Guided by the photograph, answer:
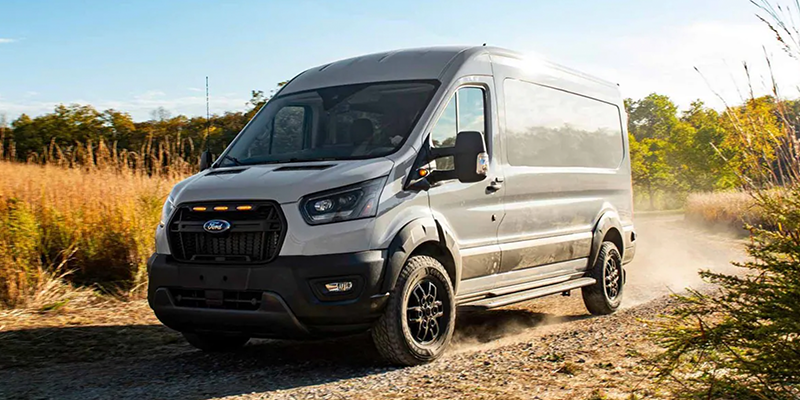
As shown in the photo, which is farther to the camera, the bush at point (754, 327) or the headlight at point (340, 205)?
the headlight at point (340, 205)

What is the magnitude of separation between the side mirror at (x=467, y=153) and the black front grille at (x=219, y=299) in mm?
1788

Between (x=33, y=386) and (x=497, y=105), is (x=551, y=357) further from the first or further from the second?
(x=33, y=386)

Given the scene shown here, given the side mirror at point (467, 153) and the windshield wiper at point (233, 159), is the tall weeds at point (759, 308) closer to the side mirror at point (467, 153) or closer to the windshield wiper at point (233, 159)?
the side mirror at point (467, 153)

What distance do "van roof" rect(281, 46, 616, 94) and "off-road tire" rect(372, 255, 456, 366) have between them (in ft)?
5.53

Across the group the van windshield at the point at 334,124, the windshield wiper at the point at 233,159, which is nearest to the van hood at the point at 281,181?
the van windshield at the point at 334,124

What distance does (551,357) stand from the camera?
6.32 metres

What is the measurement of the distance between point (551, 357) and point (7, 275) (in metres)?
5.37

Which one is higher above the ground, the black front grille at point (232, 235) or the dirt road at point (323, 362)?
the black front grille at point (232, 235)

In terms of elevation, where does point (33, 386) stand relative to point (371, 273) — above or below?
below

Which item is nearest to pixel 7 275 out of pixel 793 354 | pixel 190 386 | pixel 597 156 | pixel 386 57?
pixel 190 386

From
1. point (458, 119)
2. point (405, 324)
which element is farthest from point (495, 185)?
point (405, 324)

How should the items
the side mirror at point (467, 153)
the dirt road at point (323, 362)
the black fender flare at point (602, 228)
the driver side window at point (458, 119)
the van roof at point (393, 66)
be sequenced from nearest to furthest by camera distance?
the dirt road at point (323, 362) < the side mirror at point (467, 153) < the driver side window at point (458, 119) < the van roof at point (393, 66) < the black fender flare at point (602, 228)

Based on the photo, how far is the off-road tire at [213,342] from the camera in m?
6.94

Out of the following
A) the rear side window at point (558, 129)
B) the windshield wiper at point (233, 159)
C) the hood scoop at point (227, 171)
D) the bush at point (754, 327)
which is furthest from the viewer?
the rear side window at point (558, 129)
